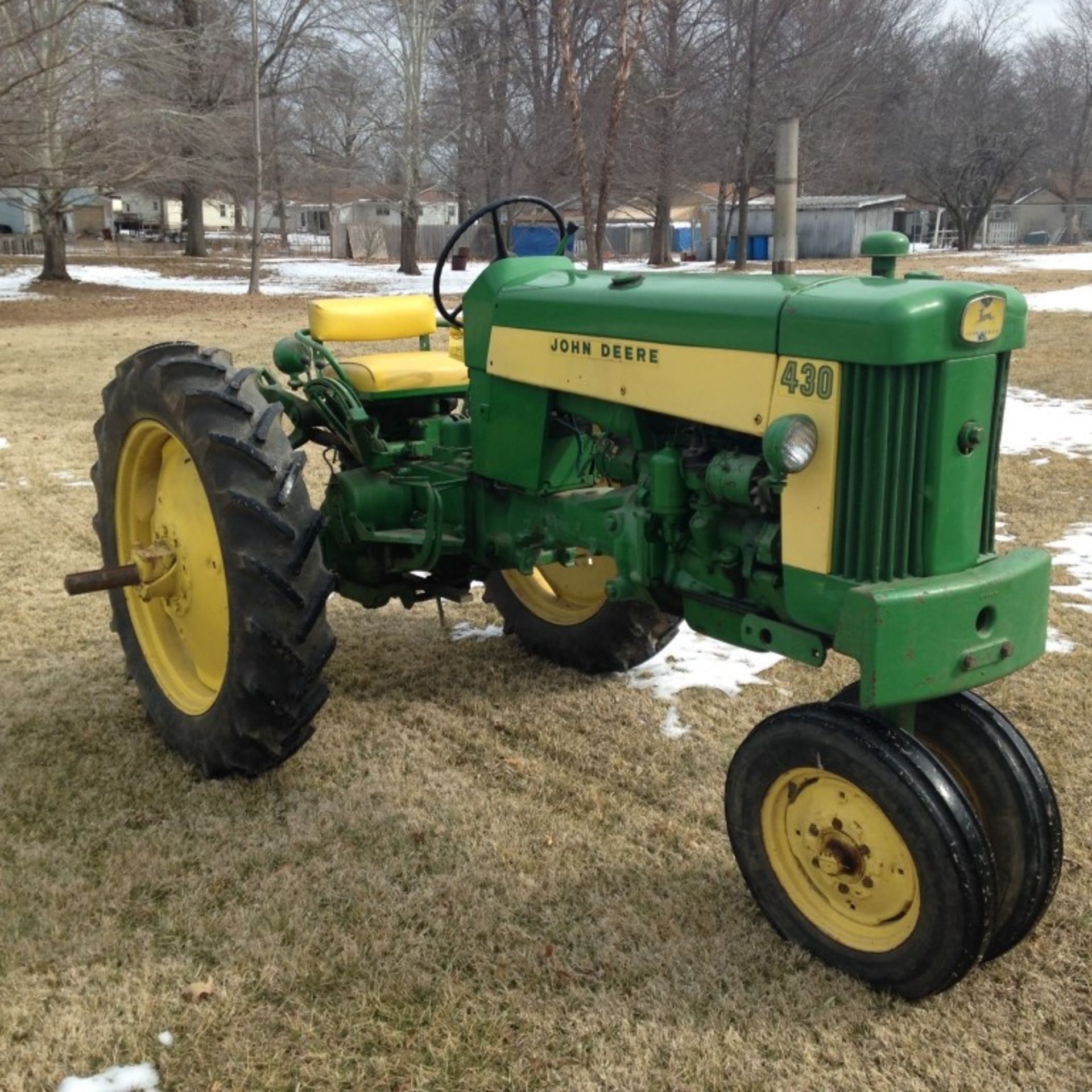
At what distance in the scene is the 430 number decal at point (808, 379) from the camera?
2.49 meters

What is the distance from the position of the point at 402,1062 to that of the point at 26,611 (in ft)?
11.0

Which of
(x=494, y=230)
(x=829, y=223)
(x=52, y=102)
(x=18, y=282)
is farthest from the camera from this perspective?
(x=829, y=223)

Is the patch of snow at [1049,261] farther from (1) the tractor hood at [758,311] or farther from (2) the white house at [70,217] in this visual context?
(1) the tractor hood at [758,311]

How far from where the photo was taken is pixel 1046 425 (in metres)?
8.85

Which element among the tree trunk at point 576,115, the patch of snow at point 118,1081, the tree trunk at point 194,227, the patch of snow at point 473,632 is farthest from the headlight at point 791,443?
the tree trunk at point 194,227

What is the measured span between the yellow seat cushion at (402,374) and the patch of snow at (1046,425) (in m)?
4.65

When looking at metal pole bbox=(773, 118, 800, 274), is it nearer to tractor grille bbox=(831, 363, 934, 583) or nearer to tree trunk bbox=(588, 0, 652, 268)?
tractor grille bbox=(831, 363, 934, 583)

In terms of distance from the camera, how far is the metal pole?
6.64 metres

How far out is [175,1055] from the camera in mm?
2418

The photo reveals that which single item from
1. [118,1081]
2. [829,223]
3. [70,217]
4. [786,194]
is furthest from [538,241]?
[70,217]

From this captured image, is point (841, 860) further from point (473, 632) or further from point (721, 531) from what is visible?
point (473, 632)

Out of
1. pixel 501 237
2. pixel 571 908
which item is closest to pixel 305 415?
pixel 501 237

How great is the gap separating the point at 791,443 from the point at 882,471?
0.64 ft

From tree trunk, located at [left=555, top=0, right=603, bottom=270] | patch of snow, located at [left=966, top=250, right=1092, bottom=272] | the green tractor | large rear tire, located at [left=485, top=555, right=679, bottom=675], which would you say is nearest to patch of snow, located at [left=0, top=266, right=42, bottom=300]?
tree trunk, located at [left=555, top=0, right=603, bottom=270]
